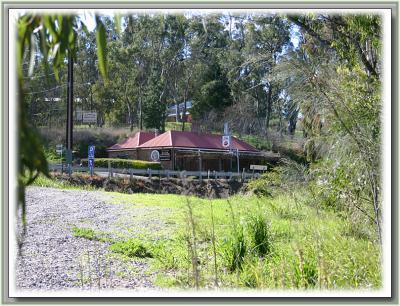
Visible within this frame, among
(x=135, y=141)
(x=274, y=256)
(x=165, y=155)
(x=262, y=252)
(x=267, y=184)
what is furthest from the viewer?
(x=135, y=141)

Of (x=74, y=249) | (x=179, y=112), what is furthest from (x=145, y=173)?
(x=179, y=112)

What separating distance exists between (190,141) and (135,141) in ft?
12.7

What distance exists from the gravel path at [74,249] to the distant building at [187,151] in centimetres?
1695

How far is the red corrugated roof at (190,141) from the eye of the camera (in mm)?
30812

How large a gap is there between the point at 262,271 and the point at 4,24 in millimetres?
3090

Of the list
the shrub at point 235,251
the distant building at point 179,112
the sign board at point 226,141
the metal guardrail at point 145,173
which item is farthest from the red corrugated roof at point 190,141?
the shrub at point 235,251

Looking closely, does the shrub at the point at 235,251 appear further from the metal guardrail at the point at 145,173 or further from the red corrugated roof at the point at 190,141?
the red corrugated roof at the point at 190,141

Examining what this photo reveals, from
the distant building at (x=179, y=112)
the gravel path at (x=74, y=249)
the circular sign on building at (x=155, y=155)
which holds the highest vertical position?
the distant building at (x=179, y=112)

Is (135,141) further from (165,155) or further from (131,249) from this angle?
(131,249)

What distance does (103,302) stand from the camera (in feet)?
9.57

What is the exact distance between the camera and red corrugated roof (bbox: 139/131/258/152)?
30.8m

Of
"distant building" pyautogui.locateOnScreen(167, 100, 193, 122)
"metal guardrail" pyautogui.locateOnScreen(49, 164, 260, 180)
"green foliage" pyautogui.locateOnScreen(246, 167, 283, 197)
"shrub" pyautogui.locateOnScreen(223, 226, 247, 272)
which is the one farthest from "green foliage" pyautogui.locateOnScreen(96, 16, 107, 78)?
"distant building" pyautogui.locateOnScreen(167, 100, 193, 122)

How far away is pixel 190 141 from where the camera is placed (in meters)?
31.5
